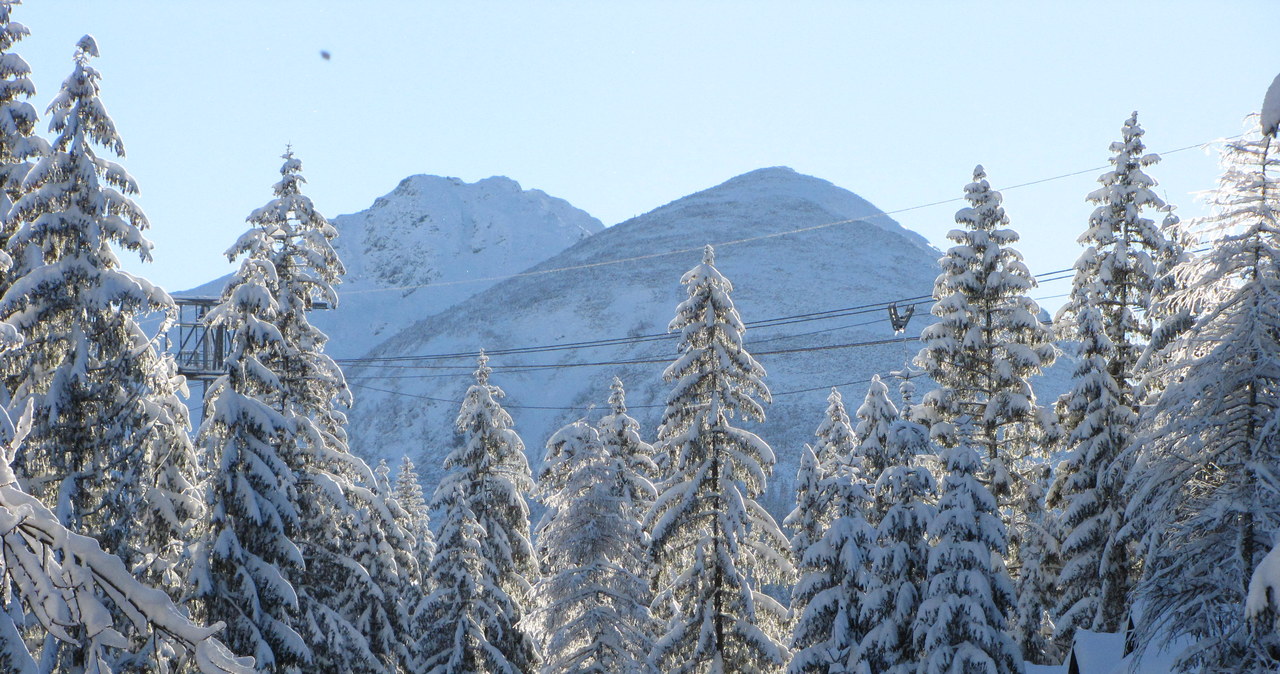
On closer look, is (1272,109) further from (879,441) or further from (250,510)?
(879,441)

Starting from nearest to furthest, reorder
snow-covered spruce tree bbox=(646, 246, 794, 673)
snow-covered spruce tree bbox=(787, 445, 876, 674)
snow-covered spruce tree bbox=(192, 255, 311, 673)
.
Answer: snow-covered spruce tree bbox=(192, 255, 311, 673) → snow-covered spruce tree bbox=(787, 445, 876, 674) → snow-covered spruce tree bbox=(646, 246, 794, 673)

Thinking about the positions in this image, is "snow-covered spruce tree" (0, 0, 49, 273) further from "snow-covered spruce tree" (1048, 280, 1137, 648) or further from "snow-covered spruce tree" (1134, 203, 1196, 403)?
"snow-covered spruce tree" (1048, 280, 1137, 648)

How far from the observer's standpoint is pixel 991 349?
2736 centimetres

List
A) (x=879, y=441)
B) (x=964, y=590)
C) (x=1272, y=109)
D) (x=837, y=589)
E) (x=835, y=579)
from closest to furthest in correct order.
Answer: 1. (x=1272, y=109)
2. (x=964, y=590)
3. (x=837, y=589)
4. (x=835, y=579)
5. (x=879, y=441)

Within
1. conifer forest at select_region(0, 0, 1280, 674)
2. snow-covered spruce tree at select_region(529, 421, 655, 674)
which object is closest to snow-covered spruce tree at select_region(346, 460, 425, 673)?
conifer forest at select_region(0, 0, 1280, 674)

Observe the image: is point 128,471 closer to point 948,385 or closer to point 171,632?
point 171,632

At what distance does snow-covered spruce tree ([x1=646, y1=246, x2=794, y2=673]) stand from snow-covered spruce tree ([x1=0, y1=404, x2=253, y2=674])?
64.2 feet

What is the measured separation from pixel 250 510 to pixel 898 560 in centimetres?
1301

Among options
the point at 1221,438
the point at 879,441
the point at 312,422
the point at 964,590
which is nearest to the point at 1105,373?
the point at 879,441

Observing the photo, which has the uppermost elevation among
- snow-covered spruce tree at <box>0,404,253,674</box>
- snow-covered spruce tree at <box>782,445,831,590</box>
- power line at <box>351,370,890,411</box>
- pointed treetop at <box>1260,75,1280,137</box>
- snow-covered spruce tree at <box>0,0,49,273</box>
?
snow-covered spruce tree at <box>0,0,49,273</box>

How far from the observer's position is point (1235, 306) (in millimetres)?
14781

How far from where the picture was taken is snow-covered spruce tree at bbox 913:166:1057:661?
2683cm

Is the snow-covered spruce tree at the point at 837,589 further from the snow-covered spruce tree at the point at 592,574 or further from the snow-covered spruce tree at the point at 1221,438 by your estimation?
the snow-covered spruce tree at the point at 1221,438

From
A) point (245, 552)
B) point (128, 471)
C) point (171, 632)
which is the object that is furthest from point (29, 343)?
point (171, 632)
